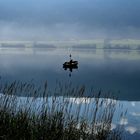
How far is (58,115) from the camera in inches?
504

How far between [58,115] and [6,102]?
6.32 ft

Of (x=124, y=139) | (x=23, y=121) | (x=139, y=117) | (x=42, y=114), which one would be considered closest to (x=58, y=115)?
(x=42, y=114)

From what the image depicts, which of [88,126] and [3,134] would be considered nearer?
[3,134]

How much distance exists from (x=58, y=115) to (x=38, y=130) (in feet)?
3.98

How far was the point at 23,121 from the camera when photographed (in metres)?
12.0

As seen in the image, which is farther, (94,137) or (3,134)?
(94,137)

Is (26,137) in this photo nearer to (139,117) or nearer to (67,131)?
(67,131)

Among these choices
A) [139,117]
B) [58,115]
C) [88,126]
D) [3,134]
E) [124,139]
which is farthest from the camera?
[139,117]

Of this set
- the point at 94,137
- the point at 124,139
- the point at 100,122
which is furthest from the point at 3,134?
the point at 124,139

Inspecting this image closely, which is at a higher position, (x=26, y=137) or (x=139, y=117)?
(x=26, y=137)

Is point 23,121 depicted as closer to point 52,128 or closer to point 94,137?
point 52,128

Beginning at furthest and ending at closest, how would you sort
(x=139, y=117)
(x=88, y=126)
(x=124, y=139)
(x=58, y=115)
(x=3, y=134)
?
(x=139, y=117), (x=124, y=139), (x=88, y=126), (x=58, y=115), (x=3, y=134)

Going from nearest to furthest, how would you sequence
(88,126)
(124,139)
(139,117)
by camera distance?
(88,126), (124,139), (139,117)

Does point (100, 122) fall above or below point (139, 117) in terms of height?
above
